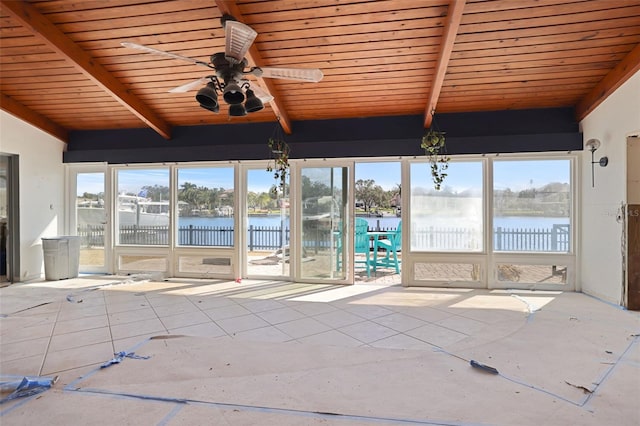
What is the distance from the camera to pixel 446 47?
3346 millimetres

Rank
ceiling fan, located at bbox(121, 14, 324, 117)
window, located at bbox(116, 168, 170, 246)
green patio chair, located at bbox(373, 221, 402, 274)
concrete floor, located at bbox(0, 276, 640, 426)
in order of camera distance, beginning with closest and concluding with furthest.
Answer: concrete floor, located at bbox(0, 276, 640, 426) → ceiling fan, located at bbox(121, 14, 324, 117) → window, located at bbox(116, 168, 170, 246) → green patio chair, located at bbox(373, 221, 402, 274)

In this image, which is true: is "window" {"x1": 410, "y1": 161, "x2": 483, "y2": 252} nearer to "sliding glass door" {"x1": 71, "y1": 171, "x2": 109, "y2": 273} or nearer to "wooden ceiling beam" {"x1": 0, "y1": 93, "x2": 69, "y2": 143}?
"sliding glass door" {"x1": 71, "y1": 171, "x2": 109, "y2": 273}

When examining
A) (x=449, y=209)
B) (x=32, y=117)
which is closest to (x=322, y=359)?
(x=449, y=209)

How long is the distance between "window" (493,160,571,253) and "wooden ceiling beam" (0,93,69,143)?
22.6ft

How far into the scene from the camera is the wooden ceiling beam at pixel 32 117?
483 centimetres

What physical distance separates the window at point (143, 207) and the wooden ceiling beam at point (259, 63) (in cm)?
232

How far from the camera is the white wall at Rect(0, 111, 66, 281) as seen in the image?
509 centimetres

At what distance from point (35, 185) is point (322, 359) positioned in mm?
5507

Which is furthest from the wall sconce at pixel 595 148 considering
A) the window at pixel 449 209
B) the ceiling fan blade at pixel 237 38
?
the ceiling fan blade at pixel 237 38

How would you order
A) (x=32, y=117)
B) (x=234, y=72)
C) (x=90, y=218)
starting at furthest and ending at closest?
(x=90, y=218) < (x=32, y=117) < (x=234, y=72)

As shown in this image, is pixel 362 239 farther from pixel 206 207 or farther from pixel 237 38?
pixel 237 38

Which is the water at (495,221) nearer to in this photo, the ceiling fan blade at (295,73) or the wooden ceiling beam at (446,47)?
the wooden ceiling beam at (446,47)

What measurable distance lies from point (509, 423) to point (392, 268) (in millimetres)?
5075

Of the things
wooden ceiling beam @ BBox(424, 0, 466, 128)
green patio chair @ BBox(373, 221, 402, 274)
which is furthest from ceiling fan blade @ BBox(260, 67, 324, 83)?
green patio chair @ BBox(373, 221, 402, 274)
